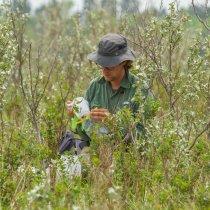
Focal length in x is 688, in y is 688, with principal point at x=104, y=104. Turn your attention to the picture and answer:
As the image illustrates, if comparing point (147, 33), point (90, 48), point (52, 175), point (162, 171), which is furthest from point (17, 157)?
point (90, 48)

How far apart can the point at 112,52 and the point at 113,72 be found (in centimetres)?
18

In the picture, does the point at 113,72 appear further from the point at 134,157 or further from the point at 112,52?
the point at 134,157

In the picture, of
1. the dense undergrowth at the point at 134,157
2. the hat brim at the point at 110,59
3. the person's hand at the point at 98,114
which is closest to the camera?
the dense undergrowth at the point at 134,157

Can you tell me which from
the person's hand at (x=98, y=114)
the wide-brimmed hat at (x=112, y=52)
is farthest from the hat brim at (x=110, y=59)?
the person's hand at (x=98, y=114)

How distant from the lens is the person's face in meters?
5.89

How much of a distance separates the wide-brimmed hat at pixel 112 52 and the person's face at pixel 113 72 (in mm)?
93

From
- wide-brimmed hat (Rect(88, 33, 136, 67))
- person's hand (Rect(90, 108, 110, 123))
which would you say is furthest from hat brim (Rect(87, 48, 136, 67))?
person's hand (Rect(90, 108, 110, 123))

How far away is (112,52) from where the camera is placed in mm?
5855

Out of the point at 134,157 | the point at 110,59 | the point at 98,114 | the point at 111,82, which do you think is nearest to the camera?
the point at 134,157

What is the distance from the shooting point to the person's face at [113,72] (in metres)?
5.89

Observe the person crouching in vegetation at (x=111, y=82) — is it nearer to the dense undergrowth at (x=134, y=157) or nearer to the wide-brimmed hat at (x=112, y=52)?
the wide-brimmed hat at (x=112, y=52)

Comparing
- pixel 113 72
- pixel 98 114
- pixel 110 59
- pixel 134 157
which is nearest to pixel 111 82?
pixel 113 72

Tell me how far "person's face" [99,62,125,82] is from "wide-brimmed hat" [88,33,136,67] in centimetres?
9

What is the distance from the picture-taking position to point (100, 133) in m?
5.60
